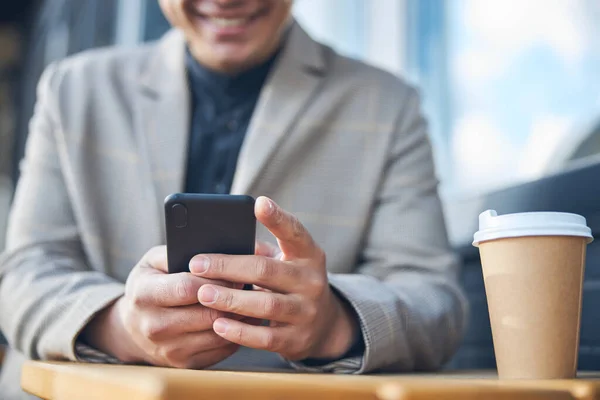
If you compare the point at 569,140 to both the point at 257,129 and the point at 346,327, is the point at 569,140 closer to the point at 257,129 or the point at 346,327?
the point at 257,129

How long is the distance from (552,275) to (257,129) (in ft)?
2.34

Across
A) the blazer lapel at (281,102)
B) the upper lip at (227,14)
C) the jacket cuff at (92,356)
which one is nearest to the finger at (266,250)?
the jacket cuff at (92,356)

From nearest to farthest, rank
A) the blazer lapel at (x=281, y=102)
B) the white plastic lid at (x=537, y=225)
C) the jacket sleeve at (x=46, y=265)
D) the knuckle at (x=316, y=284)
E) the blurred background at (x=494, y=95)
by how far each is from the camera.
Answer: the white plastic lid at (x=537, y=225) < the knuckle at (x=316, y=284) < the jacket sleeve at (x=46, y=265) < the blazer lapel at (x=281, y=102) < the blurred background at (x=494, y=95)

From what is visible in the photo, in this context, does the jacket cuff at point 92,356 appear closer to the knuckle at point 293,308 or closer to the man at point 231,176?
the man at point 231,176

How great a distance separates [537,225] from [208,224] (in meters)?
0.31

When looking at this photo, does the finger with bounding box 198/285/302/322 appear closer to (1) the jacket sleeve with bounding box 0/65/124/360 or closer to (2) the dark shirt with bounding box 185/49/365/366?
(1) the jacket sleeve with bounding box 0/65/124/360

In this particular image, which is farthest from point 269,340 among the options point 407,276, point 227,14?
point 227,14

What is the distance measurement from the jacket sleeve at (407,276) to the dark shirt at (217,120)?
295mm

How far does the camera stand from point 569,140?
1427 mm

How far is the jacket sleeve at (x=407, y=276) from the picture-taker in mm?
830

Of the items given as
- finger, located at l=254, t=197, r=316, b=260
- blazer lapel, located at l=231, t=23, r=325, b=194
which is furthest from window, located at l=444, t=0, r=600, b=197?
finger, located at l=254, t=197, r=316, b=260

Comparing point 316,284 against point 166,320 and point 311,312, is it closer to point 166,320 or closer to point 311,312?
point 311,312

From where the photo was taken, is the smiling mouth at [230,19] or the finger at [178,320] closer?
the finger at [178,320]

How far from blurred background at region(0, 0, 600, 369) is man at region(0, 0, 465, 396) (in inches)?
13.1
